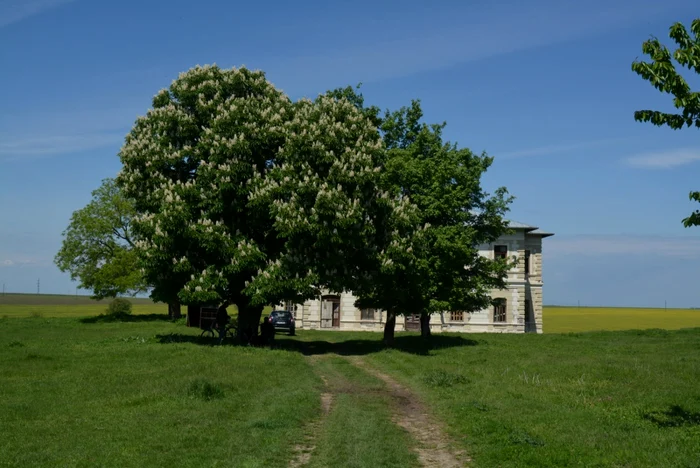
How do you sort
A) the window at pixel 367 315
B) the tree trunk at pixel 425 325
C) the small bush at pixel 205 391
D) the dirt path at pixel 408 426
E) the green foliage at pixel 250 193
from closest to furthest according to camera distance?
the dirt path at pixel 408 426 → the small bush at pixel 205 391 → the green foliage at pixel 250 193 → the tree trunk at pixel 425 325 → the window at pixel 367 315

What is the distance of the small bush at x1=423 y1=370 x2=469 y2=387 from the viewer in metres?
21.0

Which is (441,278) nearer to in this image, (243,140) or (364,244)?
(364,244)

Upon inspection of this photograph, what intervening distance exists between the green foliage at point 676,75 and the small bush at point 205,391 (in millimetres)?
12090

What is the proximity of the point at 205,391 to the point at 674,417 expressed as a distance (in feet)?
38.2

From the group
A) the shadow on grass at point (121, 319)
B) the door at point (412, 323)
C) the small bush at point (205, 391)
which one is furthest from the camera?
the door at point (412, 323)

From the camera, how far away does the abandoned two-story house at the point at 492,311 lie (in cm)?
6525

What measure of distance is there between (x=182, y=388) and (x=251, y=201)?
47.5 ft

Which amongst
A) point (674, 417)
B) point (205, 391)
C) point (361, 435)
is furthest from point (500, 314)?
point (361, 435)

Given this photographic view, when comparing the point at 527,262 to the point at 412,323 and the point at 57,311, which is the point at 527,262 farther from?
the point at 57,311

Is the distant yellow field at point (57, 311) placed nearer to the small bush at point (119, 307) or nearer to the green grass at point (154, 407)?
the small bush at point (119, 307)

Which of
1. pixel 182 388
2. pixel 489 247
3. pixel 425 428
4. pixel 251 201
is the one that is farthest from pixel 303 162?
pixel 489 247

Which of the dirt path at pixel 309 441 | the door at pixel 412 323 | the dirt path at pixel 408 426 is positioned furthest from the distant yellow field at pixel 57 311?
the dirt path at pixel 309 441

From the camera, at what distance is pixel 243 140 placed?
108ft

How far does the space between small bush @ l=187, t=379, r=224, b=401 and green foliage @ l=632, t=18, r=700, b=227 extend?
476 inches
